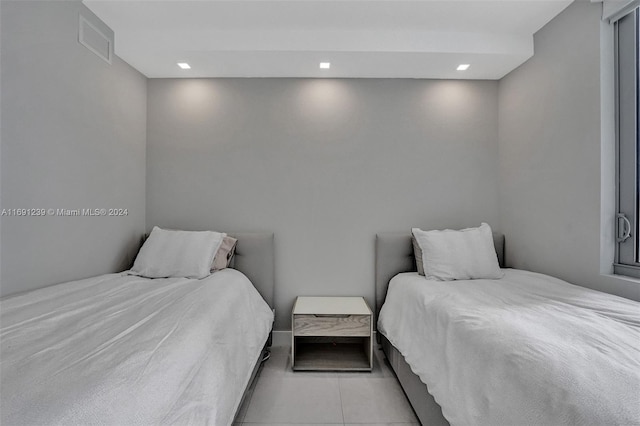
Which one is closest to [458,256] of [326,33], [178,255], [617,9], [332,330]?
[332,330]

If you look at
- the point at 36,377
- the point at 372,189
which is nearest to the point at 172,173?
the point at 372,189

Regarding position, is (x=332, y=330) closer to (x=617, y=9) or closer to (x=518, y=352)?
(x=518, y=352)

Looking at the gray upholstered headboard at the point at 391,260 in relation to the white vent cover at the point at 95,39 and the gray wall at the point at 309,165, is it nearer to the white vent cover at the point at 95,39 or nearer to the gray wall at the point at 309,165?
the gray wall at the point at 309,165

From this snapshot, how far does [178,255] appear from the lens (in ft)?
7.26

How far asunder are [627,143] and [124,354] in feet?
8.93

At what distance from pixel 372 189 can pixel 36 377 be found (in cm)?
238

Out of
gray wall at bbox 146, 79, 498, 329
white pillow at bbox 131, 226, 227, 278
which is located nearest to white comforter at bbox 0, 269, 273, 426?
white pillow at bbox 131, 226, 227, 278

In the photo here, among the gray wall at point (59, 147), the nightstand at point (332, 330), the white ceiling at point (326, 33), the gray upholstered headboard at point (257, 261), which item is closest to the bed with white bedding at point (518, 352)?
the nightstand at point (332, 330)

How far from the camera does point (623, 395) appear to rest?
0.78 m

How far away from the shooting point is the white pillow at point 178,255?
2.16m

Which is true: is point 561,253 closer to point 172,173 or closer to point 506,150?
point 506,150

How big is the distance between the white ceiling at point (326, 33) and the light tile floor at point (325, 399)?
2.44 metres

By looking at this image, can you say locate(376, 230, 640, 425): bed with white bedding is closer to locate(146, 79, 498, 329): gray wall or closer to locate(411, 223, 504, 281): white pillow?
locate(411, 223, 504, 281): white pillow

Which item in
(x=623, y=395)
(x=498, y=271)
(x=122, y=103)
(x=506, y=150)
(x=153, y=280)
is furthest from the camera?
(x=506, y=150)
